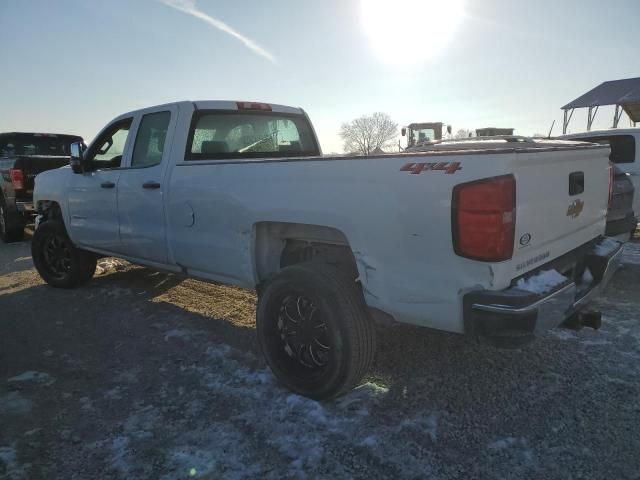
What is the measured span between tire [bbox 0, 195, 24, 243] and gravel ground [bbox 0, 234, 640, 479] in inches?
215

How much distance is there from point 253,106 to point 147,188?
130 centimetres

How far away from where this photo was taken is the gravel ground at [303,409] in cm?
229

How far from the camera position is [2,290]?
5.76 m

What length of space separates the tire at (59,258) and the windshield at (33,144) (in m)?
5.66

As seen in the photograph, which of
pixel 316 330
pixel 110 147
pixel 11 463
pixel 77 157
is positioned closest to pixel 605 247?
pixel 316 330

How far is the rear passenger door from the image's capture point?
394 cm

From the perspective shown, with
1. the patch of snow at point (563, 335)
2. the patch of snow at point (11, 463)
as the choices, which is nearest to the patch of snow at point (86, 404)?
the patch of snow at point (11, 463)

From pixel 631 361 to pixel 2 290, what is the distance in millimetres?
6632

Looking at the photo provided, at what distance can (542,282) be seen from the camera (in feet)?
7.70

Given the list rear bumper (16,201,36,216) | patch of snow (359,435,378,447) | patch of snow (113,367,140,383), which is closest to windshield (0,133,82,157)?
rear bumper (16,201,36,216)

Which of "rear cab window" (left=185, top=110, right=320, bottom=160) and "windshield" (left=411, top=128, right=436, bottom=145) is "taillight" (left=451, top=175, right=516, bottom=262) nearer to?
"rear cab window" (left=185, top=110, right=320, bottom=160)

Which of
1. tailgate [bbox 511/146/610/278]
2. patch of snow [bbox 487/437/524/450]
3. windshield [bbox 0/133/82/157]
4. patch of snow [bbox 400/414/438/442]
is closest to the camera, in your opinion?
tailgate [bbox 511/146/610/278]

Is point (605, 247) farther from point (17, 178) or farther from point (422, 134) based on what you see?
point (422, 134)

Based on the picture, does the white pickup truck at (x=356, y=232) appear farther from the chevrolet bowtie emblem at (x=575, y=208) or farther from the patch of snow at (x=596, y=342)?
the patch of snow at (x=596, y=342)
